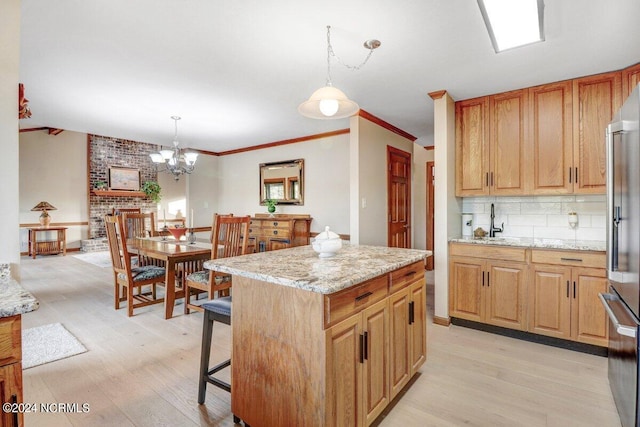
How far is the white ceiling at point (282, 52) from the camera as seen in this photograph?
202cm

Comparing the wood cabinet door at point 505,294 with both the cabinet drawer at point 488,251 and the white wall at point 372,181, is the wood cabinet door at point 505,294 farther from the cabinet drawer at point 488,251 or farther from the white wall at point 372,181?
the white wall at point 372,181

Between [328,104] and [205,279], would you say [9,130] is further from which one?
[205,279]

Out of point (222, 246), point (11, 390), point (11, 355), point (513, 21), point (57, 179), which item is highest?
point (513, 21)

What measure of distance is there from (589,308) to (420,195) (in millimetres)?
3625

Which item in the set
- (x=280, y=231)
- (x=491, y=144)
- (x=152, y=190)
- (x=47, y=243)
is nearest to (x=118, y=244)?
(x=280, y=231)

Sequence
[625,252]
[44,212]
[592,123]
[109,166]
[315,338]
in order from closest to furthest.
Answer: [315,338] → [625,252] → [592,123] → [44,212] → [109,166]

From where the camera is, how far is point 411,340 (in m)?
2.07

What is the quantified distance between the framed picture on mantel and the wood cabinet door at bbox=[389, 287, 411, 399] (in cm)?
802

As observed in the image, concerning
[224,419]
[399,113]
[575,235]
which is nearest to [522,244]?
[575,235]

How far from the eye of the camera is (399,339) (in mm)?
1923

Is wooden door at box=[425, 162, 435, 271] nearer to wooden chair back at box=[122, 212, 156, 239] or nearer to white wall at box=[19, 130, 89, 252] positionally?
wooden chair back at box=[122, 212, 156, 239]

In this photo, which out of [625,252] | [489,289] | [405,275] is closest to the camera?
[625,252]

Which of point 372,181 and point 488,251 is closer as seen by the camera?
point 488,251

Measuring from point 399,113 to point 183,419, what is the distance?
381 cm
